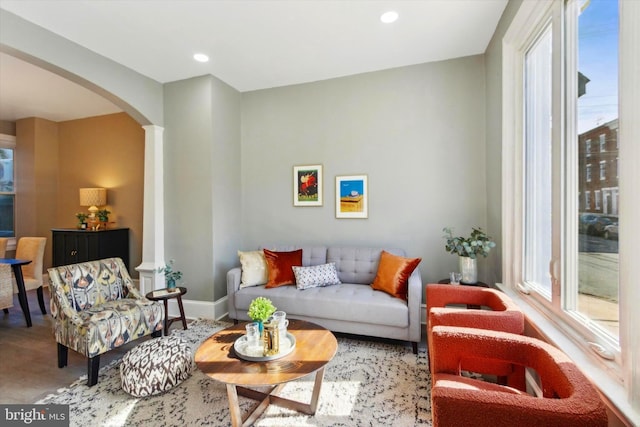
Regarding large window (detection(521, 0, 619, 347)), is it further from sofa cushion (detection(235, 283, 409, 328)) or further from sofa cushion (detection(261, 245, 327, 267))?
sofa cushion (detection(261, 245, 327, 267))

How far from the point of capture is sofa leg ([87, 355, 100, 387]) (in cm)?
225

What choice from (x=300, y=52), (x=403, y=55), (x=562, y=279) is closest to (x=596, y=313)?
(x=562, y=279)

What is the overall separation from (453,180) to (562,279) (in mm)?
1859

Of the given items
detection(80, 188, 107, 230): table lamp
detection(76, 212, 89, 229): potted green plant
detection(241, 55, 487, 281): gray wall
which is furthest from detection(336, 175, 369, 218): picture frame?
detection(76, 212, 89, 229): potted green plant

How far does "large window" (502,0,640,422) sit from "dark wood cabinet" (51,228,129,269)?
4.98 m

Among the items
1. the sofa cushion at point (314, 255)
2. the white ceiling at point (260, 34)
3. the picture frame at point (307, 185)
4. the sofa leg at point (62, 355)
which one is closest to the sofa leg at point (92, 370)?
the sofa leg at point (62, 355)

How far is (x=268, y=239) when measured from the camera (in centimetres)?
411

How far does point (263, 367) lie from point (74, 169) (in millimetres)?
5460

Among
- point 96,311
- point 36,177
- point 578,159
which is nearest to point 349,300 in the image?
point 578,159

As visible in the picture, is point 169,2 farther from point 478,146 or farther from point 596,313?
point 596,313

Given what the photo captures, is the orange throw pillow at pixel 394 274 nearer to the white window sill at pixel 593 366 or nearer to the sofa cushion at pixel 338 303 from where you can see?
the sofa cushion at pixel 338 303

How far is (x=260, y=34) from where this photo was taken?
9.23 ft

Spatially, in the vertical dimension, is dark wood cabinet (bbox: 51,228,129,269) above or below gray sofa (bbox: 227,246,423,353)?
above

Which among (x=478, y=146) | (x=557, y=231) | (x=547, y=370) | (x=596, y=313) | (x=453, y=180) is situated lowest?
(x=547, y=370)
